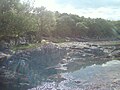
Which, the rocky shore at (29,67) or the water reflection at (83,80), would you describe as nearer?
the water reflection at (83,80)

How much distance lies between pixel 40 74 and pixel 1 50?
2495cm

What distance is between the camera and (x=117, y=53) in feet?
269

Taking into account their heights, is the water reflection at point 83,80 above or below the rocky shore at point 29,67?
below

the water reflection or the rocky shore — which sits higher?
the rocky shore

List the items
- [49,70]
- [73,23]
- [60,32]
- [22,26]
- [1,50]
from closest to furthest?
1. [49,70]
2. [1,50]
3. [22,26]
4. [60,32]
5. [73,23]

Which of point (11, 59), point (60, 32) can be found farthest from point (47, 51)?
point (60, 32)

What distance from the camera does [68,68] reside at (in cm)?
5756

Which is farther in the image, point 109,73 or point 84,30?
point 84,30

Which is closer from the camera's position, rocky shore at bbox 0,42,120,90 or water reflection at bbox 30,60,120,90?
water reflection at bbox 30,60,120,90

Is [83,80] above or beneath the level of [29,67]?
beneath

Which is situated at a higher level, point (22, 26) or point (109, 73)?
point (22, 26)

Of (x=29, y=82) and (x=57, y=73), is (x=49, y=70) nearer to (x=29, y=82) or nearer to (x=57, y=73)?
(x=57, y=73)

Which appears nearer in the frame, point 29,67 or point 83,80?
point 83,80

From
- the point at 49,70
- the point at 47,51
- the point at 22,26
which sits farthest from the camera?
the point at 22,26
